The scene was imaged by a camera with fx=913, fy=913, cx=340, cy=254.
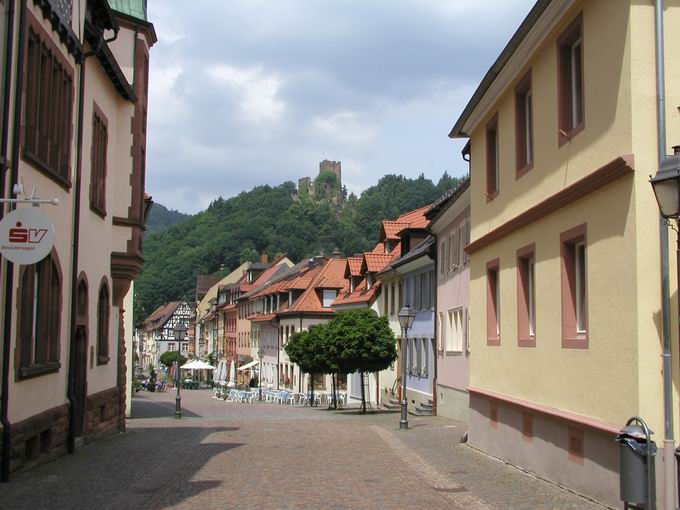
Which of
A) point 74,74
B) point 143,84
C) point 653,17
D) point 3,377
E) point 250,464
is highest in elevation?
point 143,84

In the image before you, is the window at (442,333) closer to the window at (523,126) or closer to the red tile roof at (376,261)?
the red tile roof at (376,261)

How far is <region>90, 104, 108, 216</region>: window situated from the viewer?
19.3 m

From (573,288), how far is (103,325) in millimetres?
12581

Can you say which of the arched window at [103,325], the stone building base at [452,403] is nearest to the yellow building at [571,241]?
the arched window at [103,325]

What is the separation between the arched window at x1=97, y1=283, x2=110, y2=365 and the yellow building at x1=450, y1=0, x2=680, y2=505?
8.61 meters

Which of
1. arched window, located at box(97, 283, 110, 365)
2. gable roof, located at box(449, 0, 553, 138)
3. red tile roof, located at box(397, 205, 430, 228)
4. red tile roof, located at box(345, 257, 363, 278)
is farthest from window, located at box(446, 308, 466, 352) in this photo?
red tile roof, located at box(345, 257, 363, 278)

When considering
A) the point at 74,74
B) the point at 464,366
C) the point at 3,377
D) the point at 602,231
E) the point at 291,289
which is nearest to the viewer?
the point at 602,231

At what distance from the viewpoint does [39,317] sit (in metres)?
15.1

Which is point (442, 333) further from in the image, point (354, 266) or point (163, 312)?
point (163, 312)

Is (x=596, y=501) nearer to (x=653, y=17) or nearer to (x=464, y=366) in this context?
(x=653, y=17)

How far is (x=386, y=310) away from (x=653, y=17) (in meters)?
35.5

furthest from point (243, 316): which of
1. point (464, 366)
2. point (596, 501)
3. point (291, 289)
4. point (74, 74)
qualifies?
point (596, 501)

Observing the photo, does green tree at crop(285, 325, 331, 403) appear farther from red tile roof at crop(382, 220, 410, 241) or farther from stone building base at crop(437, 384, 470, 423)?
red tile roof at crop(382, 220, 410, 241)

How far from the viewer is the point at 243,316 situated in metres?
87.1
